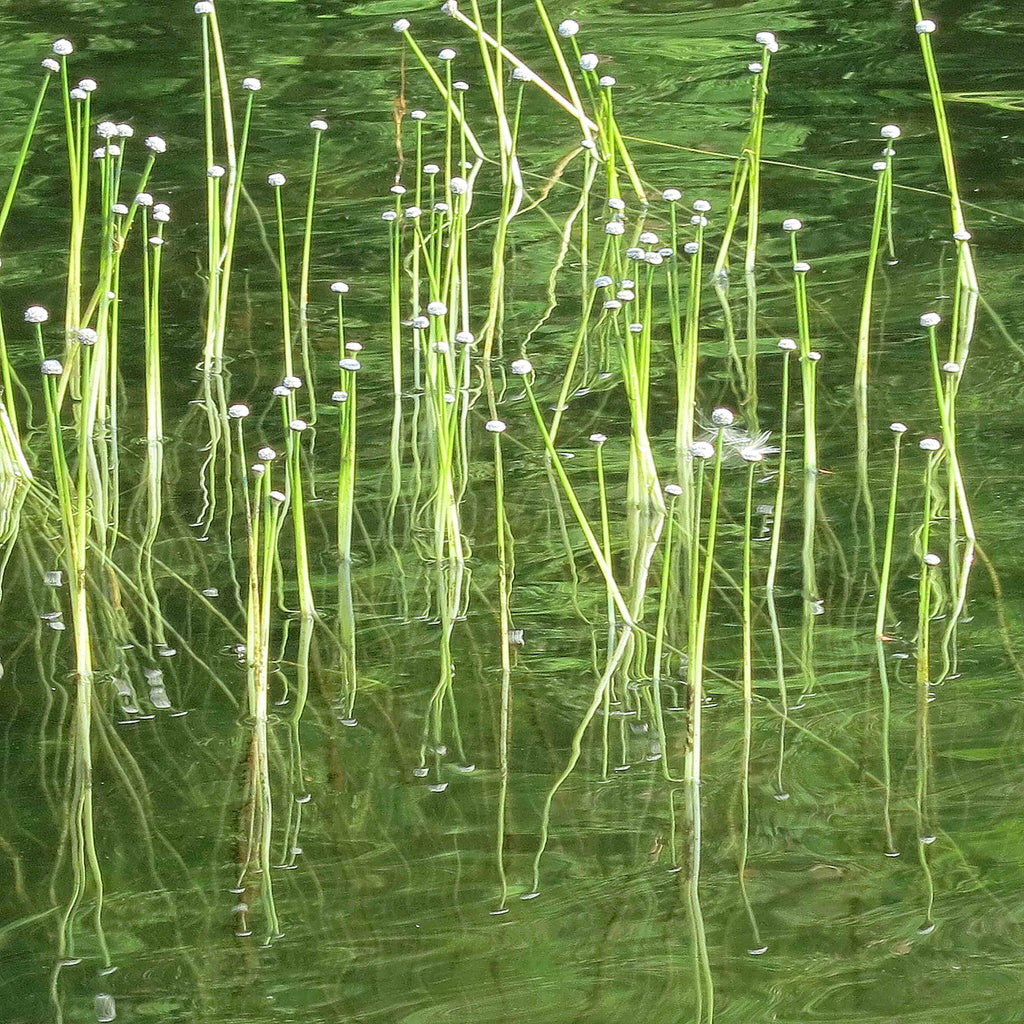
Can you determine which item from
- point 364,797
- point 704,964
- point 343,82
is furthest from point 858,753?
point 343,82

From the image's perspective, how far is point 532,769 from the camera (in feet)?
6.91

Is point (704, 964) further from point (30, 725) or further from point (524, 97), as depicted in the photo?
point (524, 97)

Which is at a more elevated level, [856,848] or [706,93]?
[706,93]

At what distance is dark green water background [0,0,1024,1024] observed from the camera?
68.0 inches

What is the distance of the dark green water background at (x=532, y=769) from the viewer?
173 cm

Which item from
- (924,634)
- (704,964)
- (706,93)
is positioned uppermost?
(706,93)

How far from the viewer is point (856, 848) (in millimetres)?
1897

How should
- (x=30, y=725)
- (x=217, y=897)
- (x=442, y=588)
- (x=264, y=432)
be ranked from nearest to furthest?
(x=217, y=897)
(x=30, y=725)
(x=442, y=588)
(x=264, y=432)

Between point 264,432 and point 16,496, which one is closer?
point 16,496

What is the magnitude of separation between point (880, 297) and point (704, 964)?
2.14m

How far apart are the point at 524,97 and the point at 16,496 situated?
256 cm

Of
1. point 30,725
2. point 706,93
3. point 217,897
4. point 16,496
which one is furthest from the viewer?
point 706,93

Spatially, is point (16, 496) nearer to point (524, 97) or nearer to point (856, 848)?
point (856, 848)

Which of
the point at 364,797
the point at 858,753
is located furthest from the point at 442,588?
the point at 858,753
